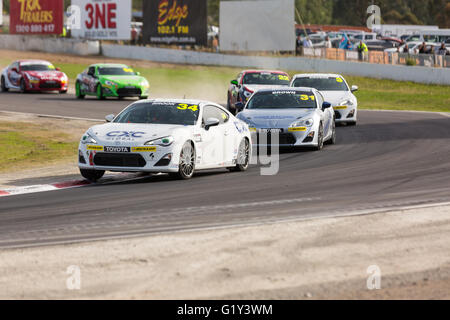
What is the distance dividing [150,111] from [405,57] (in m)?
31.3

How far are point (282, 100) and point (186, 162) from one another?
19.8ft

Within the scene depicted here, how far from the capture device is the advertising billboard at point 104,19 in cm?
6275

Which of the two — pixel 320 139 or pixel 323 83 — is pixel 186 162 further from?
pixel 323 83

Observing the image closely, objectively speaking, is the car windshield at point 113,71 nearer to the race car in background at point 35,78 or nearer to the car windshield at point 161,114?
the race car in background at point 35,78

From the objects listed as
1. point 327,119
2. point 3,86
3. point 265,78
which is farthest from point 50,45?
point 327,119

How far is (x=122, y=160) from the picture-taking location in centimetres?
1319

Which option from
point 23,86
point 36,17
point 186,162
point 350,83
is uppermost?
point 36,17

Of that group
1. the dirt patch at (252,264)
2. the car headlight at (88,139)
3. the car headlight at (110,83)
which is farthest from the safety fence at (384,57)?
the dirt patch at (252,264)

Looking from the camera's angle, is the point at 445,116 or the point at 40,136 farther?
the point at 445,116

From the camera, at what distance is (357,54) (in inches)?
1850

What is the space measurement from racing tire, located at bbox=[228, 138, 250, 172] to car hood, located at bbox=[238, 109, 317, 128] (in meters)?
2.56

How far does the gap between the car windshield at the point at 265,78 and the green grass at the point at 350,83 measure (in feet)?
29.3

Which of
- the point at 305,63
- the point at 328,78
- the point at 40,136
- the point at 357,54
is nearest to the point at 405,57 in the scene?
the point at 357,54
